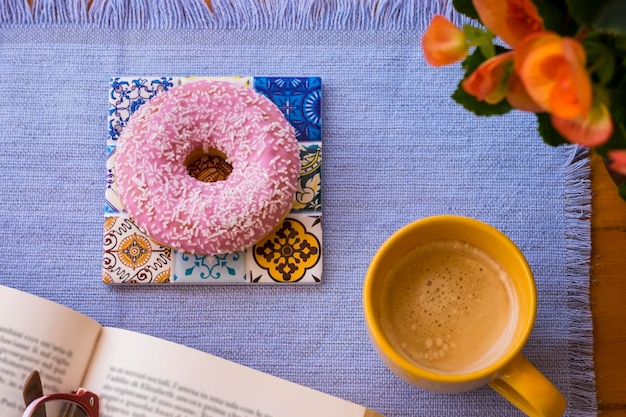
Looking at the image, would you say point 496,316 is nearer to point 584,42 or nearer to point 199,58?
point 584,42

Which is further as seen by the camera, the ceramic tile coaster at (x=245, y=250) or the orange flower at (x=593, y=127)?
the ceramic tile coaster at (x=245, y=250)

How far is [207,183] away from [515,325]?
31cm

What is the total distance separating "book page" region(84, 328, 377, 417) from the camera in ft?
1.91

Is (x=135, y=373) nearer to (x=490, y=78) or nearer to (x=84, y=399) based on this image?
(x=84, y=399)

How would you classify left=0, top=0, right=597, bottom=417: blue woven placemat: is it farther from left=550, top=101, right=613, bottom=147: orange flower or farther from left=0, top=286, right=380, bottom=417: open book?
left=550, top=101, right=613, bottom=147: orange flower

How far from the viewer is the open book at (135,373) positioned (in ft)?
1.90

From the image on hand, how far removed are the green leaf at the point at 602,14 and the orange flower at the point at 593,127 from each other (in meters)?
0.04

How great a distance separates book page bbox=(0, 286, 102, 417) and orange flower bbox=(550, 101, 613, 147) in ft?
1.49

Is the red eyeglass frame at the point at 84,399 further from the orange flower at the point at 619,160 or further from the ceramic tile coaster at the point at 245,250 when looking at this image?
the orange flower at the point at 619,160

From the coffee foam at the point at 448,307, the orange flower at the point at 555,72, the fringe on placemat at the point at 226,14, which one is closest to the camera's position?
the orange flower at the point at 555,72

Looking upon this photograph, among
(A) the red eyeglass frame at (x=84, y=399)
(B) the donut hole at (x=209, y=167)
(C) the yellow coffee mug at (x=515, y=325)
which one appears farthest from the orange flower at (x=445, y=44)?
(A) the red eyeglass frame at (x=84, y=399)

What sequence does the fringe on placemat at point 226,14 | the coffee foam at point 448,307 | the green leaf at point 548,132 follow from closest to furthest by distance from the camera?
the green leaf at point 548,132 < the coffee foam at point 448,307 < the fringe on placemat at point 226,14

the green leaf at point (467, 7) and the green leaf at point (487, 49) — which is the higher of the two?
the green leaf at point (467, 7)

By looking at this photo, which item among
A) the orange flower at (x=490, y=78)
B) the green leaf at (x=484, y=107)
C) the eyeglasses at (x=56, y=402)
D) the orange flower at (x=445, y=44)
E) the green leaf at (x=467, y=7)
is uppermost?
the green leaf at (x=467, y=7)
